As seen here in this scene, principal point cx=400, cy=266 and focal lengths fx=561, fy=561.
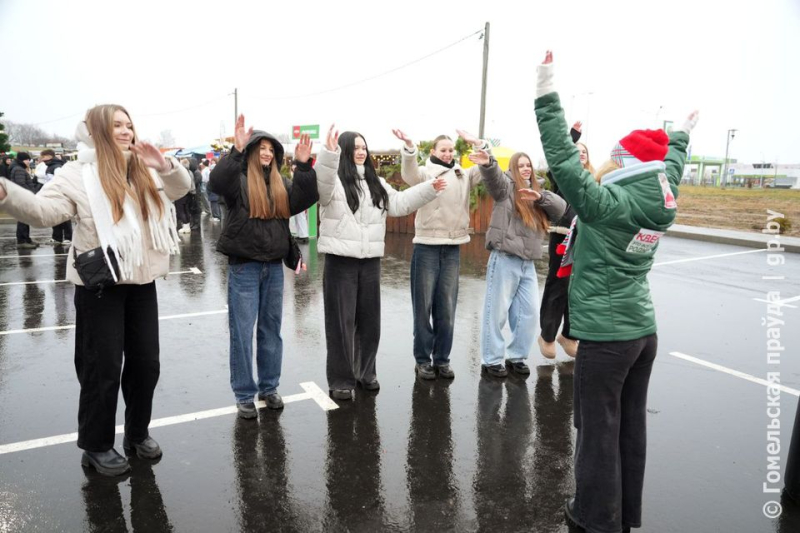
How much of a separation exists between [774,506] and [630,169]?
83.6 inches

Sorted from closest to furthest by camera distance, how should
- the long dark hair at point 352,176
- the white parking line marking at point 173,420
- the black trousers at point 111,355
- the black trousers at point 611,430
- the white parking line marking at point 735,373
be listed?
the black trousers at point 611,430, the black trousers at point 111,355, the white parking line marking at point 173,420, the long dark hair at point 352,176, the white parking line marking at point 735,373

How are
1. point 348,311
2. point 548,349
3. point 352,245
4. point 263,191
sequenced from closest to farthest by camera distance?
point 263,191 → point 352,245 → point 348,311 → point 548,349

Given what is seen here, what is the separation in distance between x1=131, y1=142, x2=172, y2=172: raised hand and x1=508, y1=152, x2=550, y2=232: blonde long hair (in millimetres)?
2871

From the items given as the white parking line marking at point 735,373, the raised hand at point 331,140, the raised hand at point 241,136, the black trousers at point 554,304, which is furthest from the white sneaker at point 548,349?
the raised hand at point 241,136

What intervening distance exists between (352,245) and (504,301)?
62.0 inches

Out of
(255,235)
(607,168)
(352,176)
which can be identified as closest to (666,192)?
(607,168)

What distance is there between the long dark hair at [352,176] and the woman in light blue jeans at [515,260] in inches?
39.1

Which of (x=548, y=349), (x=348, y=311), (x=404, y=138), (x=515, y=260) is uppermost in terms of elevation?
(x=404, y=138)

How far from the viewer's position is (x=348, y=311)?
4375 millimetres

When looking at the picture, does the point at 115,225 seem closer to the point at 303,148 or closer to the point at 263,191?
the point at 263,191

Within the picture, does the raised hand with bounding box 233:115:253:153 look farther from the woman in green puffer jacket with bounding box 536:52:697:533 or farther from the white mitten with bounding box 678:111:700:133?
the white mitten with bounding box 678:111:700:133

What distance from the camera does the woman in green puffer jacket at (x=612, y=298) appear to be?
2529 mm

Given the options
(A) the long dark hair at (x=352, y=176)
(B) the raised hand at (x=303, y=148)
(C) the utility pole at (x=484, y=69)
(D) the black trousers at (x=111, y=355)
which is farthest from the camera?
(C) the utility pole at (x=484, y=69)

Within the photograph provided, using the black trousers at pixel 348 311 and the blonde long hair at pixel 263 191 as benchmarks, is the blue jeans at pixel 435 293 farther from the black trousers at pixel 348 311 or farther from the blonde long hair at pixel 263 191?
the blonde long hair at pixel 263 191
